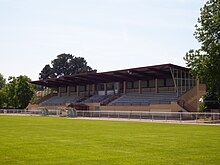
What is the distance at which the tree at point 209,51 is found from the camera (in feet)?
131

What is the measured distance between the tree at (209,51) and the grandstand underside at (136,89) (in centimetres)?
1264

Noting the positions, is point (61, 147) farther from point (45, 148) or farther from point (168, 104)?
point (168, 104)

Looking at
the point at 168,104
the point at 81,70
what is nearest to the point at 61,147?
the point at 168,104

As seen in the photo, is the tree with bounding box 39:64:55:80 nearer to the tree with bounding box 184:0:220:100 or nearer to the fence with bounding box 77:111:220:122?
the fence with bounding box 77:111:220:122

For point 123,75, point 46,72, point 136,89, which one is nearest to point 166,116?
point 123,75

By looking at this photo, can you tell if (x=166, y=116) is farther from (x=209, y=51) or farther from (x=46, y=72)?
(x=46, y=72)

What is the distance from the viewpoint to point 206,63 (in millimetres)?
40312

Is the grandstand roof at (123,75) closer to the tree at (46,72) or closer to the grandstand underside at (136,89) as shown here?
the grandstand underside at (136,89)

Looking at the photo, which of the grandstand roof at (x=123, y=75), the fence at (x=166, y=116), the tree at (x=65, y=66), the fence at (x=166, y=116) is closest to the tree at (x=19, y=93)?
the grandstand roof at (x=123, y=75)

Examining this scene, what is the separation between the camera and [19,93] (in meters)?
92.2

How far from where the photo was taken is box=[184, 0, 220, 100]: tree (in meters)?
40.0

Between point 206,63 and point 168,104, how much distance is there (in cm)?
1521

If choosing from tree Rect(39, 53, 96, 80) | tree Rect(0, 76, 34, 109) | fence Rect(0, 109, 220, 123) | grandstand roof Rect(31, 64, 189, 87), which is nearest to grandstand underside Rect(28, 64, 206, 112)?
grandstand roof Rect(31, 64, 189, 87)

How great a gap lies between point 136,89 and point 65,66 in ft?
258
